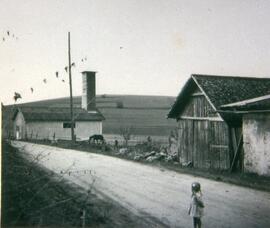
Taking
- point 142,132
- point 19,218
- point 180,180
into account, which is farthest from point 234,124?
point 142,132

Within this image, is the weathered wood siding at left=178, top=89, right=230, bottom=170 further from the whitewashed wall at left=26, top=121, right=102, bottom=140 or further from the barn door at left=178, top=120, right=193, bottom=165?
the whitewashed wall at left=26, top=121, right=102, bottom=140

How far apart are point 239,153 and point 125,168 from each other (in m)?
4.90

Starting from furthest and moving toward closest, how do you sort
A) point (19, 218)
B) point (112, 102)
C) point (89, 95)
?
1. point (112, 102)
2. point (89, 95)
3. point (19, 218)

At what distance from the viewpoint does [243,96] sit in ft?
58.5

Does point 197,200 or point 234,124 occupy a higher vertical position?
point 234,124

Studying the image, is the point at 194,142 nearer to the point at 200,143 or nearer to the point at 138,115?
the point at 200,143

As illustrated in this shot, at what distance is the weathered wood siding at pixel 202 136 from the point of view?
17281 mm

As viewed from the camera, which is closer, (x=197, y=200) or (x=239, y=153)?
(x=197, y=200)

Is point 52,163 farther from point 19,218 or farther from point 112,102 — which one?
point 112,102

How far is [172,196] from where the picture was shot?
1116 cm

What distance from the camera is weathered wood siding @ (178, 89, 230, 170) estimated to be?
17281 mm

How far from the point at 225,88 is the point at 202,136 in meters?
2.46

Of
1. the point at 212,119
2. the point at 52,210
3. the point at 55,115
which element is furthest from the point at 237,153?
the point at 55,115

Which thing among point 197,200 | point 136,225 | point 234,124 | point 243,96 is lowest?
point 136,225
